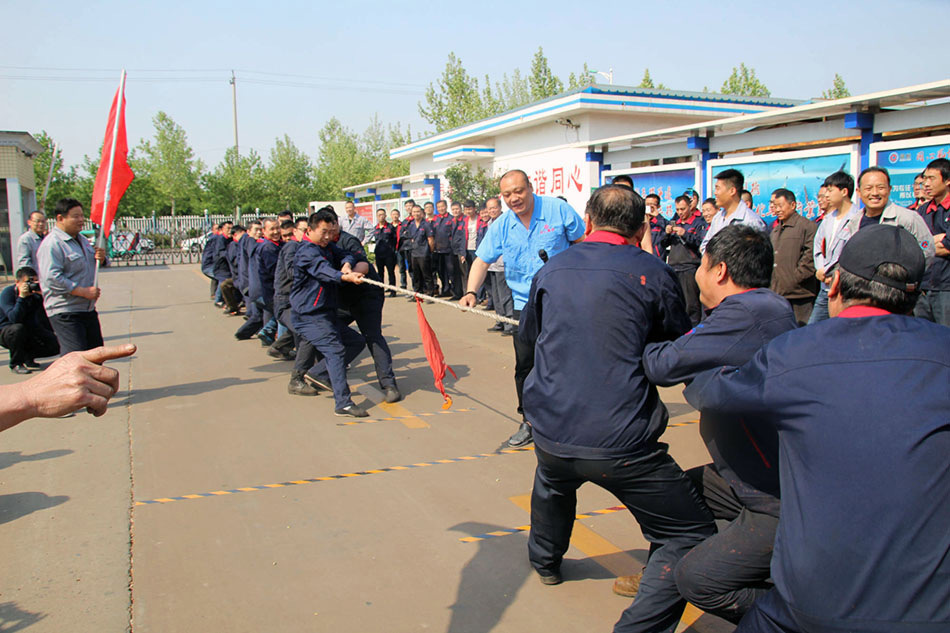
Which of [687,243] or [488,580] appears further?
[687,243]

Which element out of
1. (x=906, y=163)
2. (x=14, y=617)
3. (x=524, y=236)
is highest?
(x=906, y=163)

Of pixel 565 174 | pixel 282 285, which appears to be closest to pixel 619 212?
pixel 282 285

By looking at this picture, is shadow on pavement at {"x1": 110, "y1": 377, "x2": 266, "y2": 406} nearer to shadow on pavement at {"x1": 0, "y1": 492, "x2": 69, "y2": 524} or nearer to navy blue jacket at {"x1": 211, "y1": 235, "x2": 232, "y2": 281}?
shadow on pavement at {"x1": 0, "y1": 492, "x2": 69, "y2": 524}

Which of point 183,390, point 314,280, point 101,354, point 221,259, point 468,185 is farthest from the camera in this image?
point 468,185

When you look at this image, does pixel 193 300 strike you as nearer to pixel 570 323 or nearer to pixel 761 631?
pixel 570 323

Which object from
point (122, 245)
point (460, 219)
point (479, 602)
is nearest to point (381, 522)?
point (479, 602)

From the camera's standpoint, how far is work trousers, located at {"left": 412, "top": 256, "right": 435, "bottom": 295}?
15.0 m

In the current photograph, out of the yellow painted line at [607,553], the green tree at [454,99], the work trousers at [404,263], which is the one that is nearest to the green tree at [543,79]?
the green tree at [454,99]

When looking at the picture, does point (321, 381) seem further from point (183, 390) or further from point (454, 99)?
point (454, 99)

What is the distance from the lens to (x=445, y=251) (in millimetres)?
14430

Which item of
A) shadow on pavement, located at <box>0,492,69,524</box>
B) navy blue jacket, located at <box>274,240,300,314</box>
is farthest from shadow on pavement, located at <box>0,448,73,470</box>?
navy blue jacket, located at <box>274,240,300,314</box>

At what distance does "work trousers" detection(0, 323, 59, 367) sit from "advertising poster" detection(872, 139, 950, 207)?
34.7ft

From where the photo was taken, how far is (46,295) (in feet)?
22.6

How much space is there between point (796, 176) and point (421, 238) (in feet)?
24.2
